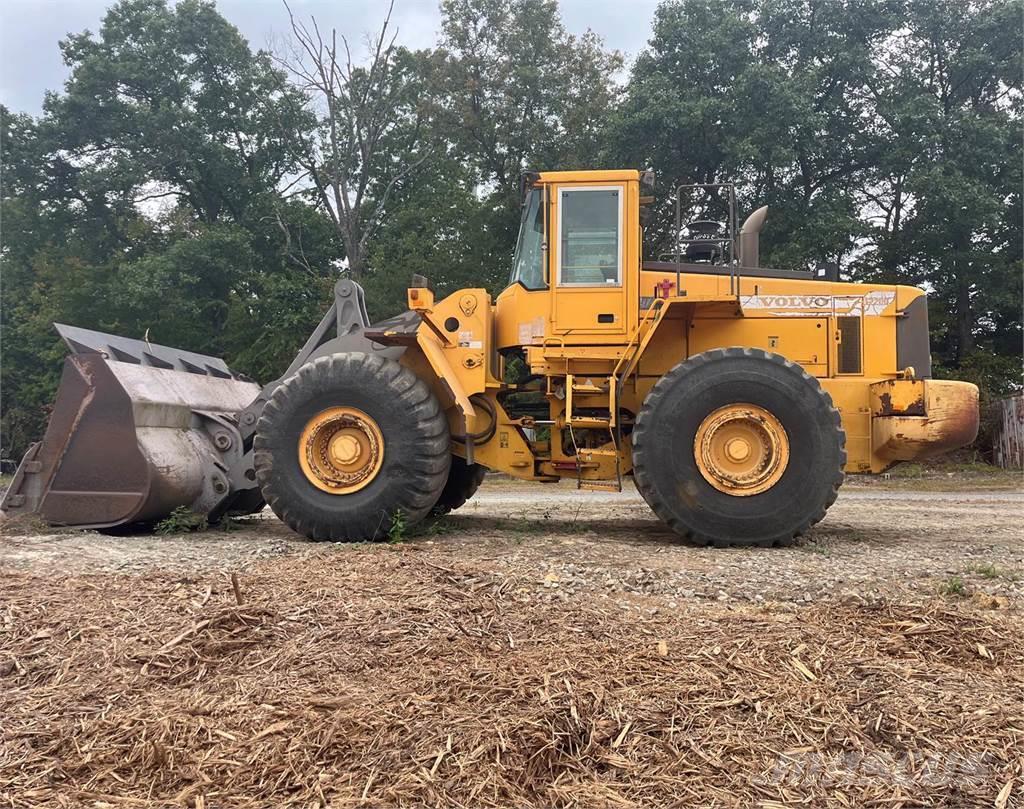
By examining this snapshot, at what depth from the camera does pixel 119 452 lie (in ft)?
22.0

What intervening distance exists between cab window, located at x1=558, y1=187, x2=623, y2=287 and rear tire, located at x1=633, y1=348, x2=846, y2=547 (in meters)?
1.25

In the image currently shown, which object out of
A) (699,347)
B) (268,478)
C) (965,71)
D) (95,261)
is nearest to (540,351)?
(699,347)

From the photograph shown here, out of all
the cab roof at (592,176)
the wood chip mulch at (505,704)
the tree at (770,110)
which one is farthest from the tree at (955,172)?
Result: the wood chip mulch at (505,704)

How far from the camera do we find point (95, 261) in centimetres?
2553

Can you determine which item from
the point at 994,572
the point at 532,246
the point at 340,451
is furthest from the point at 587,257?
the point at 994,572

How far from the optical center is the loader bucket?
6707 mm

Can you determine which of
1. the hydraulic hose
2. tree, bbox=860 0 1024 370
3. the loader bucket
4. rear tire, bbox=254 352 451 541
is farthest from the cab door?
tree, bbox=860 0 1024 370

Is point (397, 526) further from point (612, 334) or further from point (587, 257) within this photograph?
point (587, 257)

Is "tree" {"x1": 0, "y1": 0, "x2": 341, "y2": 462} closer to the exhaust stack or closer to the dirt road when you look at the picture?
the exhaust stack

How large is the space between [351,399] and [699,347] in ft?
9.73

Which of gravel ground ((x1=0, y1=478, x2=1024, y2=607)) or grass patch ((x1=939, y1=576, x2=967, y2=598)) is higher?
grass patch ((x1=939, y1=576, x2=967, y2=598))

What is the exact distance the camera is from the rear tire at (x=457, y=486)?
8109 mm

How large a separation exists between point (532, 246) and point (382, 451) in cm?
221

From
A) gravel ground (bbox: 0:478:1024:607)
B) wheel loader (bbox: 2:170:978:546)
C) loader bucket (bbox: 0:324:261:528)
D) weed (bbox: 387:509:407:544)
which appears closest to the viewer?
gravel ground (bbox: 0:478:1024:607)
